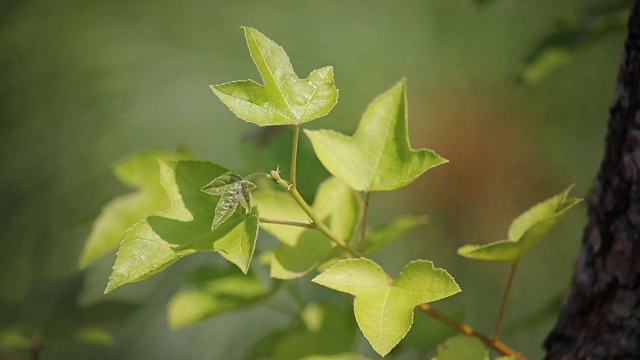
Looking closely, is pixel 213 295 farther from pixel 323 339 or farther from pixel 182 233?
pixel 182 233

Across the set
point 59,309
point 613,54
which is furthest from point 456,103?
point 59,309

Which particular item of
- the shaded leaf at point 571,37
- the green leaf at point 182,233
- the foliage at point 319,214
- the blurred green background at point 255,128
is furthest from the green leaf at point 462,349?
the blurred green background at point 255,128

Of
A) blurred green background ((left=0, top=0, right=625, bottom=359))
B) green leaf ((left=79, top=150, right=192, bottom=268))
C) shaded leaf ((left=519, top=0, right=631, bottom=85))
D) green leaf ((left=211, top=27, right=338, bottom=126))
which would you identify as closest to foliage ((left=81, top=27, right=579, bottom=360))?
green leaf ((left=211, top=27, right=338, bottom=126))

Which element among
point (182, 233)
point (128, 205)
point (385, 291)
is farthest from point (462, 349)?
point (128, 205)

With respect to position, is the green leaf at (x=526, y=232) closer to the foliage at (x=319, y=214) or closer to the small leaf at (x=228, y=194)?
the foliage at (x=319, y=214)

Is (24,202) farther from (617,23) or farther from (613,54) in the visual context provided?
(613,54)
